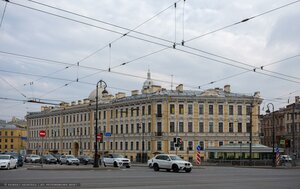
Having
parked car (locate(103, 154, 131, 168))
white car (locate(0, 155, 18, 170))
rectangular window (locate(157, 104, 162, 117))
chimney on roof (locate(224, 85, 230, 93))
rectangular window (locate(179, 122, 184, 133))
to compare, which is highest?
chimney on roof (locate(224, 85, 230, 93))

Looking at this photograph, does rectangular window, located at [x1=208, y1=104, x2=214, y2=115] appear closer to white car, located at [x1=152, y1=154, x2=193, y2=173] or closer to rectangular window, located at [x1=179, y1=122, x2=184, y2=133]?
rectangular window, located at [x1=179, y1=122, x2=184, y2=133]

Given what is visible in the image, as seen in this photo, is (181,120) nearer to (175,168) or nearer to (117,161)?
(117,161)

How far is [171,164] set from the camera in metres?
38.3

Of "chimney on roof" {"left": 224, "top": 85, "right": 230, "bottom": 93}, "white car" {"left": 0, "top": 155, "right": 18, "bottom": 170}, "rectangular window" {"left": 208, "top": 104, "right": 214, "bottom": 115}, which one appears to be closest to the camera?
"white car" {"left": 0, "top": 155, "right": 18, "bottom": 170}

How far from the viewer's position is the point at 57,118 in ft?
350

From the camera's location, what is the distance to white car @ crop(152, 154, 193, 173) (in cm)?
3781

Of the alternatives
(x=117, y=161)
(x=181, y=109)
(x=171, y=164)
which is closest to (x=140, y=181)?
(x=171, y=164)

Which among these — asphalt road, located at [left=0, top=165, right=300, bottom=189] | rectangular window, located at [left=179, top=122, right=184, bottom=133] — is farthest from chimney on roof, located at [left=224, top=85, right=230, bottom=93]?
asphalt road, located at [left=0, top=165, right=300, bottom=189]

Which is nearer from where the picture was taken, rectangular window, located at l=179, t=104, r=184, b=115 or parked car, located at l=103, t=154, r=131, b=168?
parked car, located at l=103, t=154, r=131, b=168

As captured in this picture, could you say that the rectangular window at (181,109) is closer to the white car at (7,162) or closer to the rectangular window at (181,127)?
the rectangular window at (181,127)

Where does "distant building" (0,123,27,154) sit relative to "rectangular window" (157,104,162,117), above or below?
below

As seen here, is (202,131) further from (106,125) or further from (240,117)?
(106,125)

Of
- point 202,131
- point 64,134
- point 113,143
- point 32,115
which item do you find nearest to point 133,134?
point 113,143

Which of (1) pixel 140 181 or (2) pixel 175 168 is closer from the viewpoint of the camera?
(1) pixel 140 181
